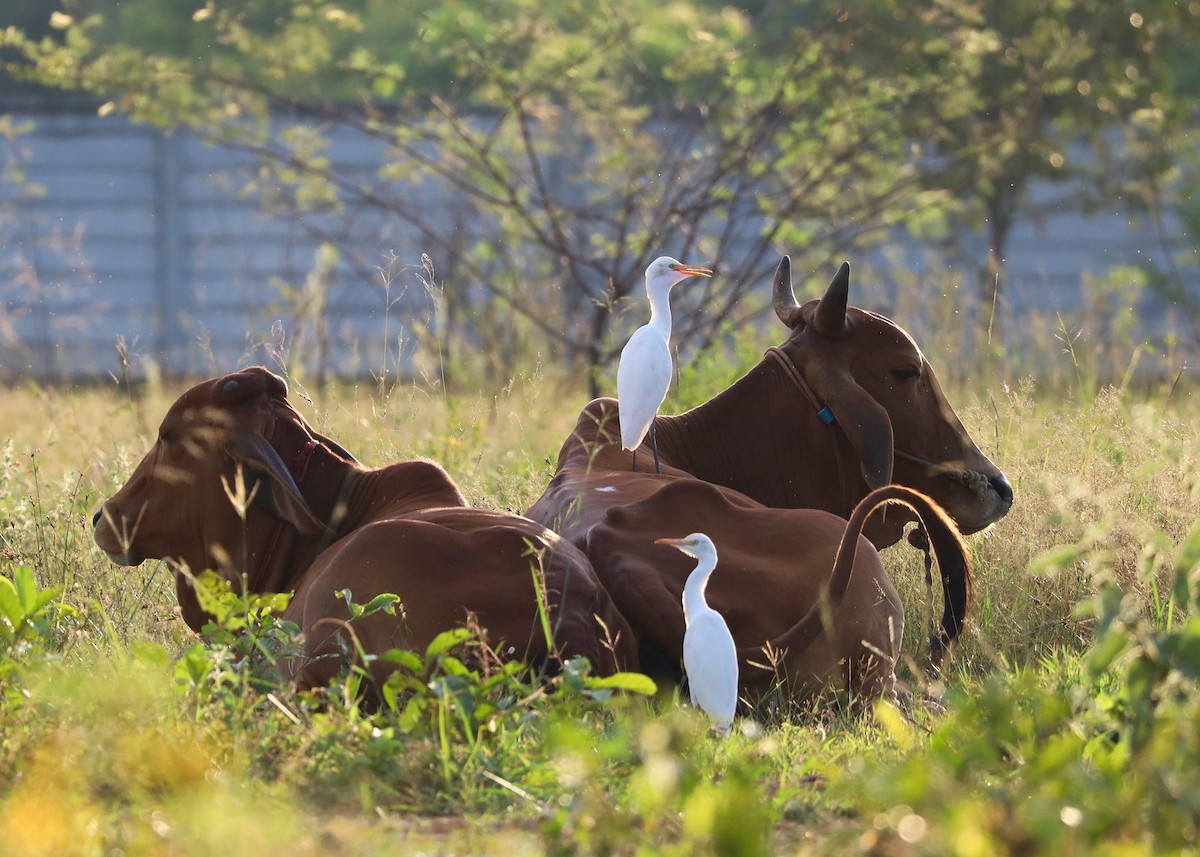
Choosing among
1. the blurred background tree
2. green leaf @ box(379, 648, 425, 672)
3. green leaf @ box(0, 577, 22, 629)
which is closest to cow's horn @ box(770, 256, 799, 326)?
green leaf @ box(379, 648, 425, 672)

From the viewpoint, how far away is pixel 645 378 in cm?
532

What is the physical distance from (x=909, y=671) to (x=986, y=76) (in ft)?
25.1

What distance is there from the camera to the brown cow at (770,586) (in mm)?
4297

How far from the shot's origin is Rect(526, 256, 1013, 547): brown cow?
5.36m

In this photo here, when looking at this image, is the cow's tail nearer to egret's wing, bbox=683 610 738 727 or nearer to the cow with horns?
the cow with horns

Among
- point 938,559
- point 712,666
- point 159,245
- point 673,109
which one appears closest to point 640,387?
Result: point 938,559

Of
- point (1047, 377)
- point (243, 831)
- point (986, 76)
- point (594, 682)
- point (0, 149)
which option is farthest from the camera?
point (0, 149)

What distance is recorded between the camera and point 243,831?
8.18 ft

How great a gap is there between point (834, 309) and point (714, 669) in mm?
1794

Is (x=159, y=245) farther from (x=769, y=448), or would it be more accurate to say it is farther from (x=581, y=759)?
(x=581, y=759)

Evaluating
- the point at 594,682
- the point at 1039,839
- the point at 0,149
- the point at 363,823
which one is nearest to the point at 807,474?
the point at 594,682

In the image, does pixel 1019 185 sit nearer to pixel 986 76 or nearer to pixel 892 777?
pixel 986 76

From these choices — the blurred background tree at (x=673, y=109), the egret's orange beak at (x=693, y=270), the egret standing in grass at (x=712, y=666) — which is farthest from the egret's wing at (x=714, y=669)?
the blurred background tree at (x=673, y=109)

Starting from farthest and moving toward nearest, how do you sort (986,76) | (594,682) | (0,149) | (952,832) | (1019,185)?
(0,149), (1019,185), (986,76), (594,682), (952,832)
